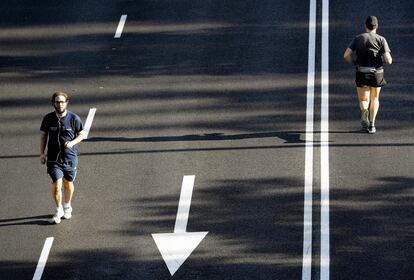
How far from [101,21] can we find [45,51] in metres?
1.69

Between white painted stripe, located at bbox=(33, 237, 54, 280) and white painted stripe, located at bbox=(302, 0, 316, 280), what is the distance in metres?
3.64

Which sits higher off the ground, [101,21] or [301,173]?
[101,21]

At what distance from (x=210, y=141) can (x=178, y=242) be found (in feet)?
12.3

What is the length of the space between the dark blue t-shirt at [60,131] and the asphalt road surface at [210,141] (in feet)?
3.65

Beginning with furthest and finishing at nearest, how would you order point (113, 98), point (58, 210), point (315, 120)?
point (113, 98), point (315, 120), point (58, 210)

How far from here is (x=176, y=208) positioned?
18891 mm

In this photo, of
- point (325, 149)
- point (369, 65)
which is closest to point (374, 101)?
point (369, 65)

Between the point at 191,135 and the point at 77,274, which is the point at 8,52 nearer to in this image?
the point at 191,135

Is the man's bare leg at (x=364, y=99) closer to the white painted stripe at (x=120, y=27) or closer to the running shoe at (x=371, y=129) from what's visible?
the running shoe at (x=371, y=129)

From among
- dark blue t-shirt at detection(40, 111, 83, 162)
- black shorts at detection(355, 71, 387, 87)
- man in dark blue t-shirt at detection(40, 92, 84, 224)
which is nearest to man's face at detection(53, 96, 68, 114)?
man in dark blue t-shirt at detection(40, 92, 84, 224)

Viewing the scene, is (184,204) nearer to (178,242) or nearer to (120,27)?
(178,242)

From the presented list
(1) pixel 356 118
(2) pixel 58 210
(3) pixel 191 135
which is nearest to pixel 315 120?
(1) pixel 356 118

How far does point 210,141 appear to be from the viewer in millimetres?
21250

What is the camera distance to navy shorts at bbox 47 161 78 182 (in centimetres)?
1834
